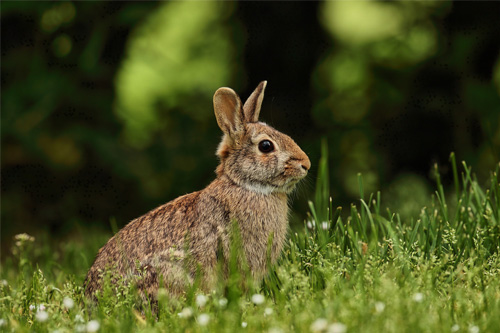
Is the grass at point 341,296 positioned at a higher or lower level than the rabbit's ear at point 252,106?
lower

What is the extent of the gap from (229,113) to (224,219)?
764 mm

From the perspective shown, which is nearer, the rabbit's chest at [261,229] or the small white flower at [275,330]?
the small white flower at [275,330]

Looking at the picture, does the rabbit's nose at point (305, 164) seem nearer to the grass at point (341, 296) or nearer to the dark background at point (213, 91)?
the grass at point (341, 296)

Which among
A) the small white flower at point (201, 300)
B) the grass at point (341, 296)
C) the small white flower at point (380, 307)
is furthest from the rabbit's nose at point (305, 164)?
the small white flower at point (380, 307)

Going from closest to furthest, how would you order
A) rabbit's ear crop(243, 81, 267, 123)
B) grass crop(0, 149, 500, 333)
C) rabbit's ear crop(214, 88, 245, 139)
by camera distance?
grass crop(0, 149, 500, 333), rabbit's ear crop(214, 88, 245, 139), rabbit's ear crop(243, 81, 267, 123)

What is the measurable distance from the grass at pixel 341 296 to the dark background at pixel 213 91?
291 cm

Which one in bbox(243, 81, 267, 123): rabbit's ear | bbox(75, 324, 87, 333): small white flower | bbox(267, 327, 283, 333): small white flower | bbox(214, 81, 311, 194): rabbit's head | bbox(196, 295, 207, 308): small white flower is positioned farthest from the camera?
bbox(243, 81, 267, 123): rabbit's ear

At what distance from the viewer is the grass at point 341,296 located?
2.94m

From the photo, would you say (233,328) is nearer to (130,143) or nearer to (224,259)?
(224,259)

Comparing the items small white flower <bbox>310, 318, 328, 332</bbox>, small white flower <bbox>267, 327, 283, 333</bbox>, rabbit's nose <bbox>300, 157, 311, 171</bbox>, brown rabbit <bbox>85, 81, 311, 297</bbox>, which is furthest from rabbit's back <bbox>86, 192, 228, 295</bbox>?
small white flower <bbox>310, 318, 328, 332</bbox>

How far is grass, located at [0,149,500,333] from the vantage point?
2.94m

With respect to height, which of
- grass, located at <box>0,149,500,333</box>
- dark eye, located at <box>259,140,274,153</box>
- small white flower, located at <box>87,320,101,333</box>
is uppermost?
dark eye, located at <box>259,140,274,153</box>

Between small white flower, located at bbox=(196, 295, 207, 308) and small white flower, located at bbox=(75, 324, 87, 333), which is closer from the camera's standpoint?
small white flower, located at bbox=(75, 324, 87, 333)

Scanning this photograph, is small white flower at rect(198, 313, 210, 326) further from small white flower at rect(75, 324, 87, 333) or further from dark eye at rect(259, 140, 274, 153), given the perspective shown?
dark eye at rect(259, 140, 274, 153)
